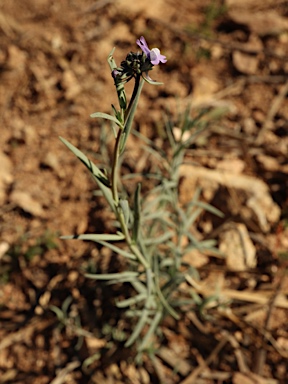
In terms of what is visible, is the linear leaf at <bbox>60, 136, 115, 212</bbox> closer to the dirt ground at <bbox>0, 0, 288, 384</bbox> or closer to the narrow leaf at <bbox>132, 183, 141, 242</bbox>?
the narrow leaf at <bbox>132, 183, 141, 242</bbox>

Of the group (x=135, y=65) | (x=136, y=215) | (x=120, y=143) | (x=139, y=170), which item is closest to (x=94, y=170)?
(x=120, y=143)

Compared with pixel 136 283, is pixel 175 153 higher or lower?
higher

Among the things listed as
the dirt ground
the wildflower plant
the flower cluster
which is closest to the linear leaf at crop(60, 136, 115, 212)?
the wildflower plant

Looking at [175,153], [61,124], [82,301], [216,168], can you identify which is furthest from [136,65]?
[61,124]

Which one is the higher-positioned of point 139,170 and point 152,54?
point 139,170

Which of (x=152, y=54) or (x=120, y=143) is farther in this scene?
(x=120, y=143)

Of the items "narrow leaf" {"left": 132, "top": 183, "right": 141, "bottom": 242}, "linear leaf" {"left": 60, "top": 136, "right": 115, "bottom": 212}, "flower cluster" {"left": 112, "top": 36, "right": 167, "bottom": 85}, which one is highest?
"flower cluster" {"left": 112, "top": 36, "right": 167, "bottom": 85}

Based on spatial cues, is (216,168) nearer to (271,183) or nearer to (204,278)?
(271,183)

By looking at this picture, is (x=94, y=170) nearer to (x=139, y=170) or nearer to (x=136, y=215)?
(x=136, y=215)
